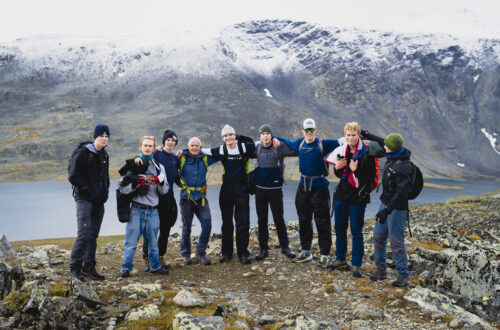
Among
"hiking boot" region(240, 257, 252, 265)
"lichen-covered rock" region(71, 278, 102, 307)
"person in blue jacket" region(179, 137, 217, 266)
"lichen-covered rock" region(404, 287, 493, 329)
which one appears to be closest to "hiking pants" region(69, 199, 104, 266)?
→ "lichen-covered rock" region(71, 278, 102, 307)

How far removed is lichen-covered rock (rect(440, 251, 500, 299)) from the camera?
7.40m

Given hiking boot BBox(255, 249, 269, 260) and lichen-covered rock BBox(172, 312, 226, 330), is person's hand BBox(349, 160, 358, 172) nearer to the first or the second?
hiking boot BBox(255, 249, 269, 260)

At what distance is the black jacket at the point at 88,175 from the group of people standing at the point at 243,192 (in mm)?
23

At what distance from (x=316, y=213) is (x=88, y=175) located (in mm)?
5821

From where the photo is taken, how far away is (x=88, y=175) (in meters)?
8.12

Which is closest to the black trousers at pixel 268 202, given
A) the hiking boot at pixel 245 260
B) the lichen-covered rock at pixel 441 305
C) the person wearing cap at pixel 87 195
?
the hiking boot at pixel 245 260

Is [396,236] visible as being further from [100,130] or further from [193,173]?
[100,130]

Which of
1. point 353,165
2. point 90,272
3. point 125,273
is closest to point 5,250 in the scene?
point 90,272

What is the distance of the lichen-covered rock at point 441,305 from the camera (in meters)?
6.28

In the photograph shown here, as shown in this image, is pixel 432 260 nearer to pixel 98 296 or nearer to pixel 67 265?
pixel 98 296

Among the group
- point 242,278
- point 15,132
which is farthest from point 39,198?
point 15,132

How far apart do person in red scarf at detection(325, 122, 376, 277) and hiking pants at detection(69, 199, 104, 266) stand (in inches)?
234

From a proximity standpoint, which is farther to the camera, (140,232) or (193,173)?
(193,173)

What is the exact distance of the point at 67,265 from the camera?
10312 millimetres
